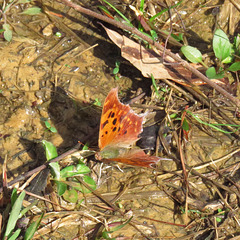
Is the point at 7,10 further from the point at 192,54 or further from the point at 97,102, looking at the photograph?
the point at 192,54

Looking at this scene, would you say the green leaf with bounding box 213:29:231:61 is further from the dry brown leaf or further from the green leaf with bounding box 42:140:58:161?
the green leaf with bounding box 42:140:58:161

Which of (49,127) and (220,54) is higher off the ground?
(220,54)

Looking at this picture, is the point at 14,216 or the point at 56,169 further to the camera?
the point at 56,169

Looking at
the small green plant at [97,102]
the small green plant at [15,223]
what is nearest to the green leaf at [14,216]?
the small green plant at [15,223]

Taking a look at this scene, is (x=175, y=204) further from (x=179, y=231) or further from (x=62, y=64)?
(x=62, y=64)

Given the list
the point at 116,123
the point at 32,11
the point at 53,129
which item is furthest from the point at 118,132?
the point at 32,11

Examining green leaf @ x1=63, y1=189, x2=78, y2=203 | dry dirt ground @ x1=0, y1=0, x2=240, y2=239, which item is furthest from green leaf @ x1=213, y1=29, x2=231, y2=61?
green leaf @ x1=63, y1=189, x2=78, y2=203
